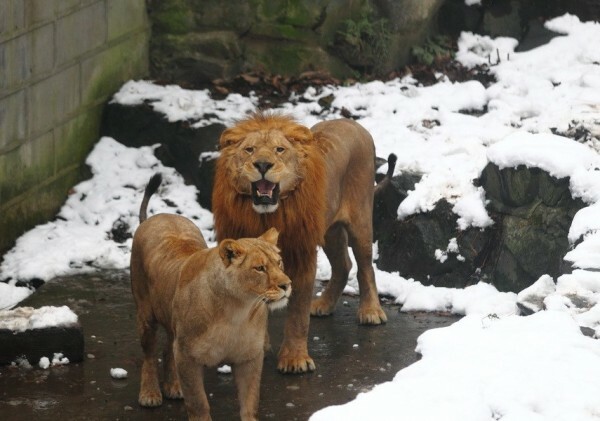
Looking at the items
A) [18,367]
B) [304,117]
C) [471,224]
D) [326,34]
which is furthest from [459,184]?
[18,367]

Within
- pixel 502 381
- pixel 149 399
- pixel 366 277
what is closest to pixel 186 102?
pixel 366 277

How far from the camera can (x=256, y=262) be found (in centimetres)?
640

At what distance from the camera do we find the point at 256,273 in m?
6.38

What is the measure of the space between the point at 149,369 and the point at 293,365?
3.37 ft

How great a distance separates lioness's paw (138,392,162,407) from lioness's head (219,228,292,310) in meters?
1.20

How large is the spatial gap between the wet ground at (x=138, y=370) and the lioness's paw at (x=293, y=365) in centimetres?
4

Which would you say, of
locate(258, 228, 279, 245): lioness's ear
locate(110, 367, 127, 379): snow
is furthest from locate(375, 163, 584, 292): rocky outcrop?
locate(258, 228, 279, 245): lioness's ear

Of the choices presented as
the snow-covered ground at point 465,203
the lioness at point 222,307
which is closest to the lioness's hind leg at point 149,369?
the lioness at point 222,307

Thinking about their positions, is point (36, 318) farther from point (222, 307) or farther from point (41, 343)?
point (222, 307)

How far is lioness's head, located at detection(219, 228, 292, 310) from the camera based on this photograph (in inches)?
250

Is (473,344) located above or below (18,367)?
above

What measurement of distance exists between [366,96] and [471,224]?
2591mm

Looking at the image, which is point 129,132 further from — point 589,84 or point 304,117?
point 589,84

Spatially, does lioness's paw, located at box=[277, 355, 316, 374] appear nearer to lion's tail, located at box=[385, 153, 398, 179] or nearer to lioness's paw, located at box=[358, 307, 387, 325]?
lioness's paw, located at box=[358, 307, 387, 325]
